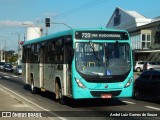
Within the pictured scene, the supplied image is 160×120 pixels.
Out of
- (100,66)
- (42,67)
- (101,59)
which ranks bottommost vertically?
(42,67)

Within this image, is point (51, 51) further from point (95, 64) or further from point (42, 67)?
point (95, 64)

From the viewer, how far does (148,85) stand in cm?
1709

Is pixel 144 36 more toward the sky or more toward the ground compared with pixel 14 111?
more toward the sky

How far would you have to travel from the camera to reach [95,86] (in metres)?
14.9

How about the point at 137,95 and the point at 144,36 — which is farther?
the point at 144,36

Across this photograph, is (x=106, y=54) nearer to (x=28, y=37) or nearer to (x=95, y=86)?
(x=95, y=86)

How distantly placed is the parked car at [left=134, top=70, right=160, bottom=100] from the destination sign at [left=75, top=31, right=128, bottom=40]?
234 cm

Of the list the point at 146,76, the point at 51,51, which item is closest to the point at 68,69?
the point at 51,51

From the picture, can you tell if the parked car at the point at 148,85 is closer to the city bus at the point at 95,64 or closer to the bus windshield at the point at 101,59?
→ the city bus at the point at 95,64

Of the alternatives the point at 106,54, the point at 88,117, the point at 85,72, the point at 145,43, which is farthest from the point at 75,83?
the point at 145,43

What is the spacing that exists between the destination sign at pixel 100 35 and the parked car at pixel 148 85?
2338 mm

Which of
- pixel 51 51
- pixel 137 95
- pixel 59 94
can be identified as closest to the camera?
pixel 59 94

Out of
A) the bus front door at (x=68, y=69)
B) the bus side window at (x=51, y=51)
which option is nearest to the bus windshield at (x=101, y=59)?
the bus front door at (x=68, y=69)

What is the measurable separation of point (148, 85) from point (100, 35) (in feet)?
10.9
